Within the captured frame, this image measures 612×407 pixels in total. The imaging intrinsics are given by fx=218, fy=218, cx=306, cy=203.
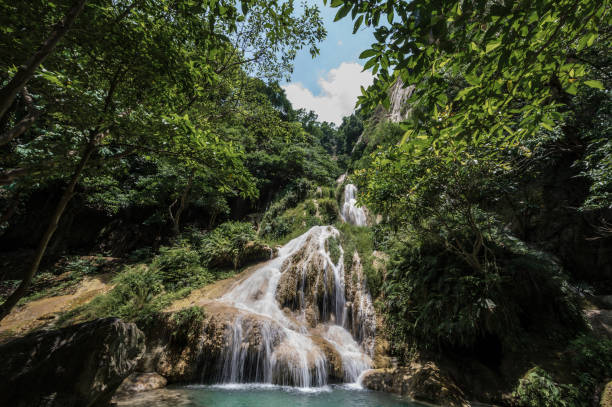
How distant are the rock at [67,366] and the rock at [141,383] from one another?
78.9 inches

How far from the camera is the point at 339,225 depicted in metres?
13.8

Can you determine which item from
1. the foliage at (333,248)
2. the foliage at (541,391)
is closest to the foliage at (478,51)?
the foliage at (541,391)

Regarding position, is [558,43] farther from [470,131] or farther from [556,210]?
[556,210]

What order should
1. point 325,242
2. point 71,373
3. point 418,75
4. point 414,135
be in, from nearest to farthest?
1. point 418,75
2. point 414,135
3. point 71,373
4. point 325,242

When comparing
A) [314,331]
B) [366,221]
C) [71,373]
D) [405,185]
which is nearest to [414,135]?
[405,185]

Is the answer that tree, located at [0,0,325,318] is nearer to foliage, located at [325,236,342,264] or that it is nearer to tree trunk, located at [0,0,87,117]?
tree trunk, located at [0,0,87,117]

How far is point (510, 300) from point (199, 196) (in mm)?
15895

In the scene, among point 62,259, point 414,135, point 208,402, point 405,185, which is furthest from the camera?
point 62,259

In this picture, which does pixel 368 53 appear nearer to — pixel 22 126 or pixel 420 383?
pixel 22 126

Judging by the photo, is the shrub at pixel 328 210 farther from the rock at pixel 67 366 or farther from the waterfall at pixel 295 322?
the rock at pixel 67 366

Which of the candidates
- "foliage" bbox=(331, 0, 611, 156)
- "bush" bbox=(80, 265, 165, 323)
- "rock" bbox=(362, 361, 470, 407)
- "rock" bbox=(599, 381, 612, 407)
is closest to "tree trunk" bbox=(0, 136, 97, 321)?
"foliage" bbox=(331, 0, 611, 156)

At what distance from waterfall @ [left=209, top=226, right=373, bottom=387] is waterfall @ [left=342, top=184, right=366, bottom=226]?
14.7 ft

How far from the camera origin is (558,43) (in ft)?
5.79

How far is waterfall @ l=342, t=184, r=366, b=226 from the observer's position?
15.9m
